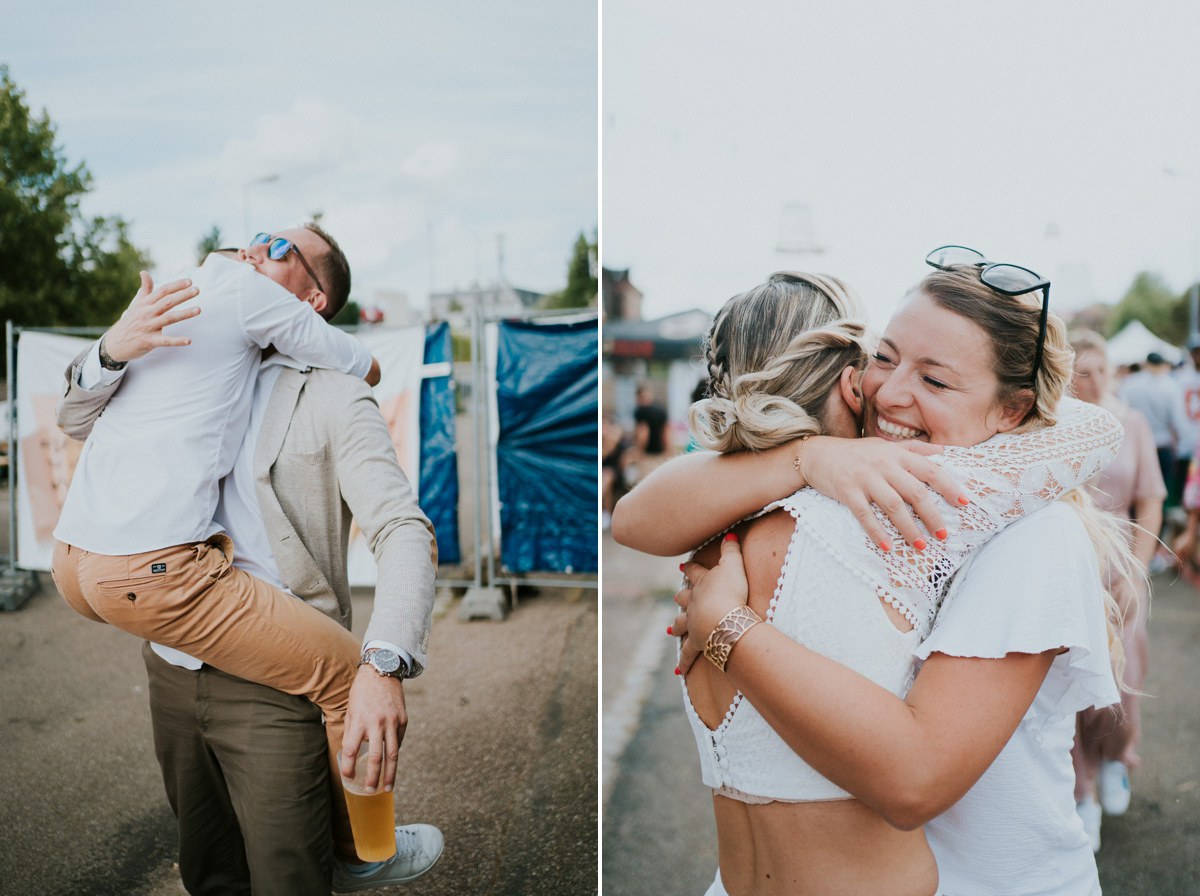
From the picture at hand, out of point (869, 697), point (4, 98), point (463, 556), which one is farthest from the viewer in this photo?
point (463, 556)

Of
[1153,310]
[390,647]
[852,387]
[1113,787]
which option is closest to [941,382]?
[852,387]

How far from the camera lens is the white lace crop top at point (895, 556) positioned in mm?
1024

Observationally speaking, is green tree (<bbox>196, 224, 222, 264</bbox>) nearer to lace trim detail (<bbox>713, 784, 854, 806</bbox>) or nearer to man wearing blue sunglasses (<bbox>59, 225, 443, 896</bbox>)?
man wearing blue sunglasses (<bbox>59, 225, 443, 896</bbox>)

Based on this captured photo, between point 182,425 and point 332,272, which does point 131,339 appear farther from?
point 332,272

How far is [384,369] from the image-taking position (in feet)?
13.3

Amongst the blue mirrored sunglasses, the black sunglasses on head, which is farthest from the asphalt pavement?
the black sunglasses on head

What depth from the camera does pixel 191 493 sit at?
1395 millimetres

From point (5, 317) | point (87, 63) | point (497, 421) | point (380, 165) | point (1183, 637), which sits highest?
point (87, 63)

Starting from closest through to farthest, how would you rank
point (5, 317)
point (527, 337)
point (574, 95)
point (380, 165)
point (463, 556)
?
point (5, 317)
point (380, 165)
point (574, 95)
point (527, 337)
point (463, 556)

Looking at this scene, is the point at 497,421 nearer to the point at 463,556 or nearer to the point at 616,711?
the point at 463,556

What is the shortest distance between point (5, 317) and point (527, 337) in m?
2.79

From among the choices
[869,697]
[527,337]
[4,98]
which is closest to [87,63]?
[4,98]

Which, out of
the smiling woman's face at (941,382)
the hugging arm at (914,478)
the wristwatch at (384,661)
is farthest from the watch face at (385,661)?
the smiling woman's face at (941,382)

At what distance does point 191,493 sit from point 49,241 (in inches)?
41.1
